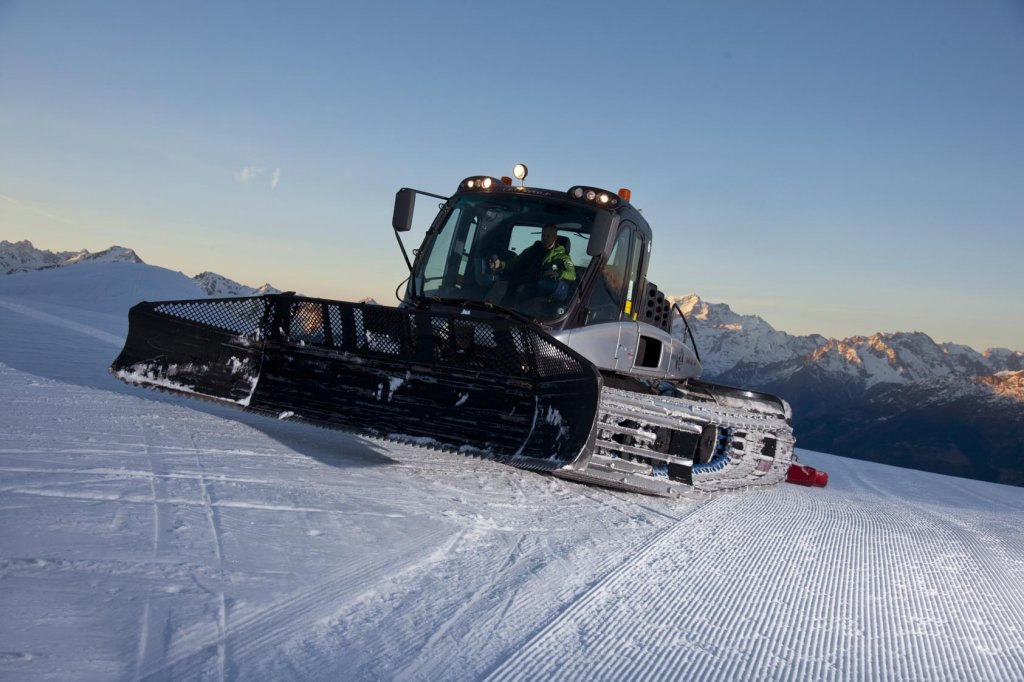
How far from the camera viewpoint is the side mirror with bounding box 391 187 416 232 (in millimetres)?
6789

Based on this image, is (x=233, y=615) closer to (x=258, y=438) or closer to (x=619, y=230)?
(x=258, y=438)

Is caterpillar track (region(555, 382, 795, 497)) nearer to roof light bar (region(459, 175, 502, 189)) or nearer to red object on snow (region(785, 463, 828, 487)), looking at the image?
roof light bar (region(459, 175, 502, 189))

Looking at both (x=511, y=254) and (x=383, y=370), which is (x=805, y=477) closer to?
(x=511, y=254)

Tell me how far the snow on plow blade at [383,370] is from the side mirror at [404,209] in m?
1.10

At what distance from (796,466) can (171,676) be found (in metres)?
8.52

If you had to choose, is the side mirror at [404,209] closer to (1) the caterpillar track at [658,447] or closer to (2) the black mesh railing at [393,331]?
(2) the black mesh railing at [393,331]

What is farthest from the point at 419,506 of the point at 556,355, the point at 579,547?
the point at 556,355

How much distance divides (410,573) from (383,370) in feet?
8.46

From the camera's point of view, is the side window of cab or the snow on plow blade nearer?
the snow on plow blade

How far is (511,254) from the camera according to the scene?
664 centimetres

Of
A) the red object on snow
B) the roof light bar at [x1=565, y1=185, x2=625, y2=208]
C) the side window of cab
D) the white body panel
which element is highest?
the roof light bar at [x1=565, y1=185, x2=625, y2=208]

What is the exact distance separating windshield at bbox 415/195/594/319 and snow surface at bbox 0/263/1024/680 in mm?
1400

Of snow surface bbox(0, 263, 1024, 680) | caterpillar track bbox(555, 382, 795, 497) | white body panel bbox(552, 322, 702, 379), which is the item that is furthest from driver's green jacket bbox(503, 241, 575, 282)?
snow surface bbox(0, 263, 1024, 680)

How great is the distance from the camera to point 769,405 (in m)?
8.38
